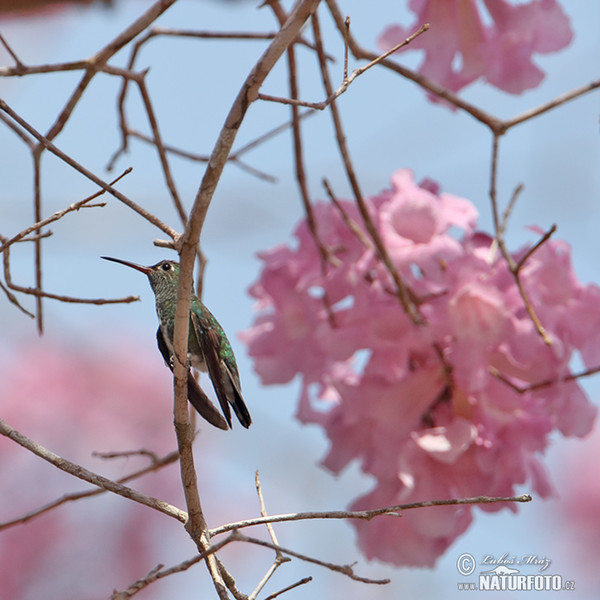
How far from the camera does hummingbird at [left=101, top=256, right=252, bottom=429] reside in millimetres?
1257

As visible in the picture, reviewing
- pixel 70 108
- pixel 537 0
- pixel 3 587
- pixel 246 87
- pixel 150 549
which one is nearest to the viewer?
pixel 246 87

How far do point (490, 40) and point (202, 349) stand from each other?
3.13 feet

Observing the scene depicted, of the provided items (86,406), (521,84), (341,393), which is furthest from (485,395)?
(86,406)

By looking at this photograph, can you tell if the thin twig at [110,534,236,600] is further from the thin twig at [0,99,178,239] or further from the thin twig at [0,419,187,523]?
the thin twig at [0,99,178,239]

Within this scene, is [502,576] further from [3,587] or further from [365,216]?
[3,587]

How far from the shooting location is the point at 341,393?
1.79m

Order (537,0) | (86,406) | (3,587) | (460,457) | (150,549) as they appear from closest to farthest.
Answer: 1. (460,457)
2. (537,0)
3. (3,587)
4. (150,549)
5. (86,406)

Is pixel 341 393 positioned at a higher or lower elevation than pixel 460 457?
higher

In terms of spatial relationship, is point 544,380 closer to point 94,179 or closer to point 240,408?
point 240,408

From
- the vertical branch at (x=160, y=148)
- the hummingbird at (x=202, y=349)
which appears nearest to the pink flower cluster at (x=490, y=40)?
the vertical branch at (x=160, y=148)

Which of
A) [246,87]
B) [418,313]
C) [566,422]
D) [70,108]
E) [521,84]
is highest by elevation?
[521,84]

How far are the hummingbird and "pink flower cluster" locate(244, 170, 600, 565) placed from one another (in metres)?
0.32

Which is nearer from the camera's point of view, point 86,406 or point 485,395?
point 485,395

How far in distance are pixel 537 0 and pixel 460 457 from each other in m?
0.90
